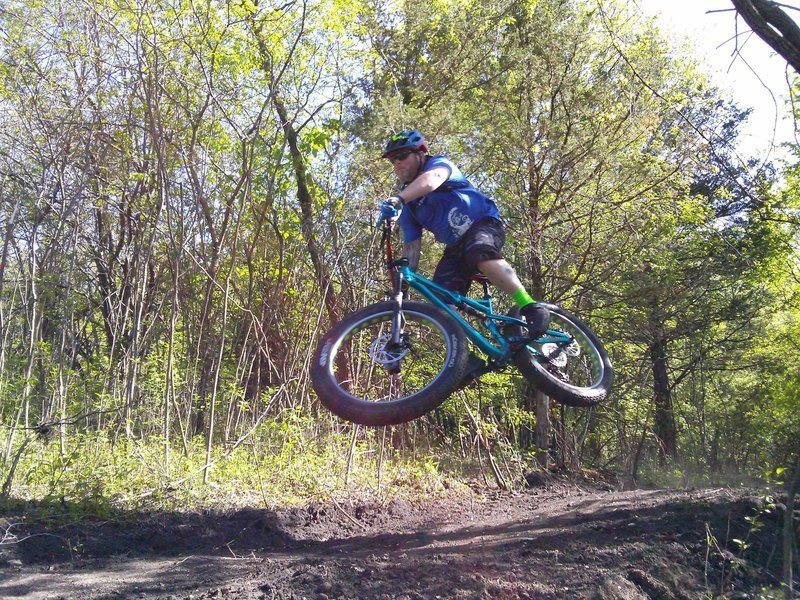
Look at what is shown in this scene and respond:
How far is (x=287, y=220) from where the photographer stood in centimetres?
759

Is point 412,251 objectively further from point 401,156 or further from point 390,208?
point 390,208

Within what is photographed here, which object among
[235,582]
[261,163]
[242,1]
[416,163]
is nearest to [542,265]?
[261,163]

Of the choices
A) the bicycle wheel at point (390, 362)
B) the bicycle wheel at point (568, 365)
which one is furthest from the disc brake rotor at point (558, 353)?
the bicycle wheel at point (390, 362)

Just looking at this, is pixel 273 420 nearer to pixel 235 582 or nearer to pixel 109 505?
pixel 109 505

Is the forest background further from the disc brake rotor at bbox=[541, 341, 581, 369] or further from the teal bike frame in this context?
the teal bike frame

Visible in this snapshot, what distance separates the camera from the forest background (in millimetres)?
6383

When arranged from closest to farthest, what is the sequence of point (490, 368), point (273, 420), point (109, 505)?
point (490, 368) → point (109, 505) → point (273, 420)

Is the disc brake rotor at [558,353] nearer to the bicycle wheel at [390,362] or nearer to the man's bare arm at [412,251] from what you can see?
the bicycle wheel at [390,362]

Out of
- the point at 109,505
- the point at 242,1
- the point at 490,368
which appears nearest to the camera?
the point at 490,368

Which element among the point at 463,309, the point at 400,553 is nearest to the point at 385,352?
the point at 463,309

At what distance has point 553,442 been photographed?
418 inches

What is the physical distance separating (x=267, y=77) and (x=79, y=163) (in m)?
2.11

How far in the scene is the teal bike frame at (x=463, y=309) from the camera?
12.7 feet

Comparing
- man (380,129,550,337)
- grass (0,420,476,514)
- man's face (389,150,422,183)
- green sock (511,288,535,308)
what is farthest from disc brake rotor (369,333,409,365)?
grass (0,420,476,514)
